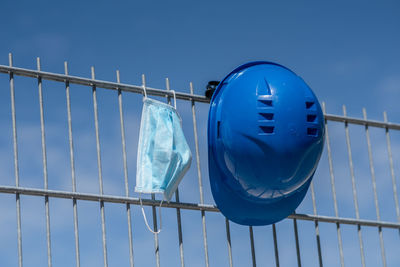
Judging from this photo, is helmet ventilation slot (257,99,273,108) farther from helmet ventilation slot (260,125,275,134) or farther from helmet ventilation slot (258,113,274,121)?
helmet ventilation slot (260,125,275,134)

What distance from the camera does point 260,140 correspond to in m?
7.62

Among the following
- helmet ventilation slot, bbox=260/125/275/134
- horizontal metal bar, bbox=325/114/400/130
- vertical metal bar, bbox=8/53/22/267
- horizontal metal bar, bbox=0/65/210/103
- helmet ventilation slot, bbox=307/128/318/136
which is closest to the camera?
vertical metal bar, bbox=8/53/22/267

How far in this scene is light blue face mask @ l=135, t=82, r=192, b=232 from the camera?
745cm

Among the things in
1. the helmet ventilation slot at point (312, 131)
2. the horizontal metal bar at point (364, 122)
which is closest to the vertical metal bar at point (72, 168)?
the helmet ventilation slot at point (312, 131)

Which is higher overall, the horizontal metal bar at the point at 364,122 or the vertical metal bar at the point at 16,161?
the horizontal metal bar at the point at 364,122

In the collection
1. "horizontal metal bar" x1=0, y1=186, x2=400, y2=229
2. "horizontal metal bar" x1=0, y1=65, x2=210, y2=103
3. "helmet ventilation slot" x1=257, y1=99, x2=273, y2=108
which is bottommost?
"horizontal metal bar" x1=0, y1=186, x2=400, y2=229

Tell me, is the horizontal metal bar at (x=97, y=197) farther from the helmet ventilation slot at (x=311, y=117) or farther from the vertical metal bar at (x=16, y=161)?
the helmet ventilation slot at (x=311, y=117)

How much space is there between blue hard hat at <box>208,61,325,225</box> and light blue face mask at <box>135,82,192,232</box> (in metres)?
0.36

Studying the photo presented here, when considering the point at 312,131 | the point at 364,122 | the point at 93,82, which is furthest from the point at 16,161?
the point at 364,122

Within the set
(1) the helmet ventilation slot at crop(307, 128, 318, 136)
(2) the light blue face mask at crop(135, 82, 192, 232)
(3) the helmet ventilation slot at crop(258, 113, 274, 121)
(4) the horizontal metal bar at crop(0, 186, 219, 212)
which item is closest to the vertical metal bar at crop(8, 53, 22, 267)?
(4) the horizontal metal bar at crop(0, 186, 219, 212)

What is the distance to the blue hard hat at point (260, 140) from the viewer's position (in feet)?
25.0

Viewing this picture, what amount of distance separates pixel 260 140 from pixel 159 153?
33.9 inches

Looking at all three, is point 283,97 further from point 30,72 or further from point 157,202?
point 30,72

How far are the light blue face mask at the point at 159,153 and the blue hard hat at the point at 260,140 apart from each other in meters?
0.36
